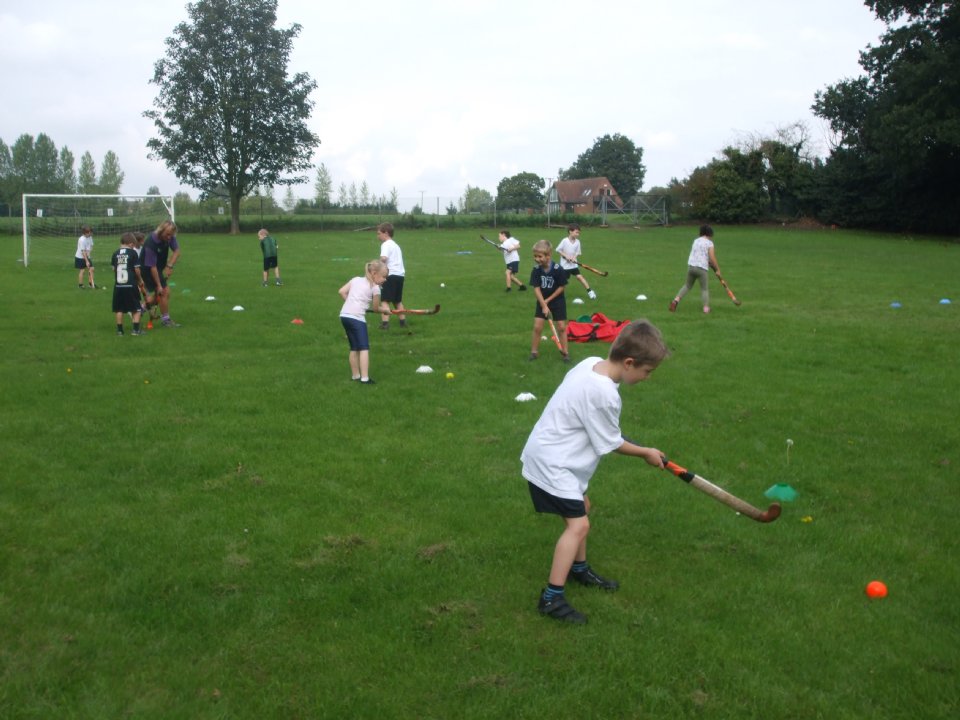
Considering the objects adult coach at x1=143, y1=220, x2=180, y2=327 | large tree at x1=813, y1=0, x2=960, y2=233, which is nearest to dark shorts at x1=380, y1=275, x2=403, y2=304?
adult coach at x1=143, y1=220, x2=180, y2=327

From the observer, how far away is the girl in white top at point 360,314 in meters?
9.97

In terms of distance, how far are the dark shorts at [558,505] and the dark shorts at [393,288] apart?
9859 mm

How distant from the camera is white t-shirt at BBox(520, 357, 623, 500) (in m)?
4.31

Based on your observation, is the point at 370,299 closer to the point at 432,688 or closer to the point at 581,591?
the point at 581,591

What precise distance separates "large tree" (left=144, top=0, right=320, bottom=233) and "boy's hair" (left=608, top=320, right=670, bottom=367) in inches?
1948

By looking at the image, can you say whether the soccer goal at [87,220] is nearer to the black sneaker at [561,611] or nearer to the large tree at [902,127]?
the black sneaker at [561,611]

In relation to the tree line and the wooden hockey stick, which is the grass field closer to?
the wooden hockey stick

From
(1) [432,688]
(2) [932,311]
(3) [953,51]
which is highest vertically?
(3) [953,51]

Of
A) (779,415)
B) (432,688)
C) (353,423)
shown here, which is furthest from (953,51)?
(432,688)

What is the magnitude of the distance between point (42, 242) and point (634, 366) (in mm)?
31985

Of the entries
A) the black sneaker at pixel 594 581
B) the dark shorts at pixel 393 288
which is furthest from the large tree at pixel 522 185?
the black sneaker at pixel 594 581

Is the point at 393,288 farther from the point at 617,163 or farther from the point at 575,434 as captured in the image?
the point at 617,163

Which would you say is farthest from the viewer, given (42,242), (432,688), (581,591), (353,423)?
(42,242)

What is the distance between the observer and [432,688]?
385cm
